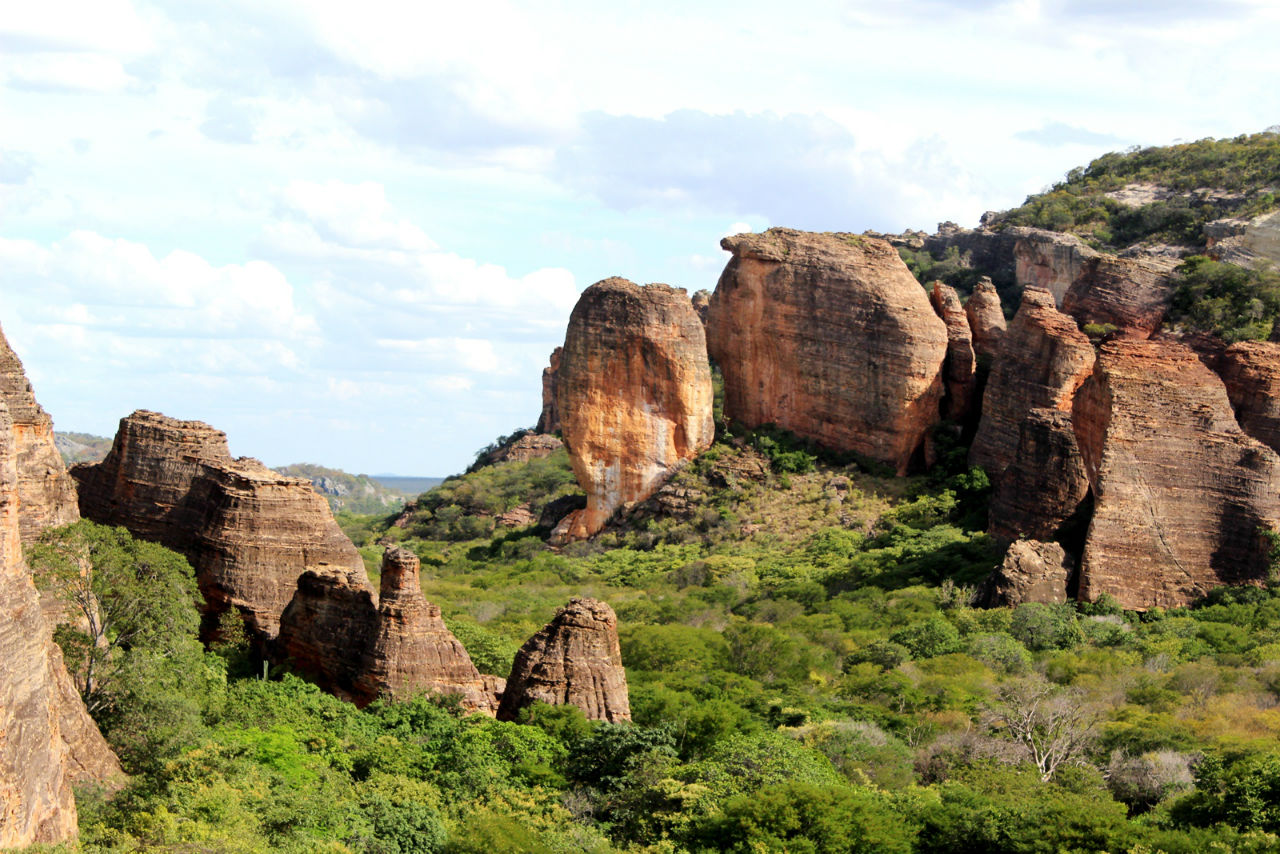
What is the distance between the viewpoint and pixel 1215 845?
71.3 ft

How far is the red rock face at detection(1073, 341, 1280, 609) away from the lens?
3650 centimetres

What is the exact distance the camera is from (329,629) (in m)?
28.3

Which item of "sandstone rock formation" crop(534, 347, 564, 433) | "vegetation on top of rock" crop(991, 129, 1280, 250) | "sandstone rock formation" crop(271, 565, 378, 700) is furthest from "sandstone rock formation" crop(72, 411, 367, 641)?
"sandstone rock formation" crop(534, 347, 564, 433)

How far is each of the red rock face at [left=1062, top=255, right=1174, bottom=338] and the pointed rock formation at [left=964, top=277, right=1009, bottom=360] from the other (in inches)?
164

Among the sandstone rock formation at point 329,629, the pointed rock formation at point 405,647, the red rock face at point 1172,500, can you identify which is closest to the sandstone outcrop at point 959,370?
the red rock face at point 1172,500

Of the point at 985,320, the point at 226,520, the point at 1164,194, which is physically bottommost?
the point at 226,520

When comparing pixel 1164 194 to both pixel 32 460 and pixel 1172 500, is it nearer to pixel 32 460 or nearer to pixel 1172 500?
pixel 1172 500

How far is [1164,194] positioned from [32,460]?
56.5m

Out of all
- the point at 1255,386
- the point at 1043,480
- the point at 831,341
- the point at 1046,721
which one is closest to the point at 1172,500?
the point at 1043,480

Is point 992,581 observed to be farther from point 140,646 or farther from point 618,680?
point 140,646

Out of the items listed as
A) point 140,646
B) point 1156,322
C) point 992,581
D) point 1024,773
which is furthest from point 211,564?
point 1156,322

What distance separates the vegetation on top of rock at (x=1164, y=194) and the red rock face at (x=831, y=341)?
17.2 metres

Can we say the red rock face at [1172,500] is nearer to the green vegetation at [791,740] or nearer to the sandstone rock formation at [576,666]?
the green vegetation at [791,740]

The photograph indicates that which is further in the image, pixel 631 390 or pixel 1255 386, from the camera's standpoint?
pixel 631 390
